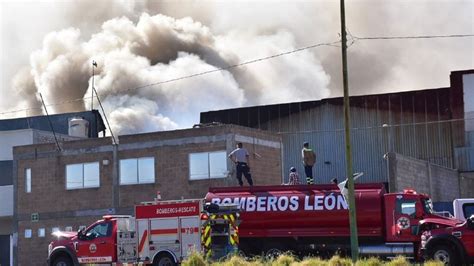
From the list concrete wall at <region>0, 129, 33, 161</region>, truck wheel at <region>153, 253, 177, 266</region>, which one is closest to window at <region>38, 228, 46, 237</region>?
concrete wall at <region>0, 129, 33, 161</region>

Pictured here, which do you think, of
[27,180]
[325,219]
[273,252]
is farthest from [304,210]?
[27,180]

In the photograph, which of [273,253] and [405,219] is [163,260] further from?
[405,219]

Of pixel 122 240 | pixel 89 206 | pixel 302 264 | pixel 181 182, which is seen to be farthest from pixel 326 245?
pixel 89 206

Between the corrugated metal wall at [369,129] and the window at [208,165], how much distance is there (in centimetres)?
1491

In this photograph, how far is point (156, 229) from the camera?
23.0 m

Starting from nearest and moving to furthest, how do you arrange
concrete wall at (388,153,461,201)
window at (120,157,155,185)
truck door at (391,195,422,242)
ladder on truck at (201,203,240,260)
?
1. truck door at (391,195,422,242)
2. ladder on truck at (201,203,240,260)
3. concrete wall at (388,153,461,201)
4. window at (120,157,155,185)

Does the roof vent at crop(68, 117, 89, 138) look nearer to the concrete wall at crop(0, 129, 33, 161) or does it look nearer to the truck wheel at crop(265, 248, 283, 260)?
the concrete wall at crop(0, 129, 33, 161)

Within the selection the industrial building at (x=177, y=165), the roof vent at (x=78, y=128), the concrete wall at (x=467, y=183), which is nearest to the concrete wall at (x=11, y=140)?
the roof vent at (x=78, y=128)

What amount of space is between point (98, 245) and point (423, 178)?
17849mm

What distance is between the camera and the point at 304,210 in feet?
75.2

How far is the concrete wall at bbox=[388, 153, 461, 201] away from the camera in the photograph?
31406mm

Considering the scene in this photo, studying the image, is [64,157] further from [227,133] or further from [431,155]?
[431,155]

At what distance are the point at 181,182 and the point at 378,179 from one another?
1759 cm

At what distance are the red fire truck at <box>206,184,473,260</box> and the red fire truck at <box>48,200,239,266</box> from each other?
107cm
